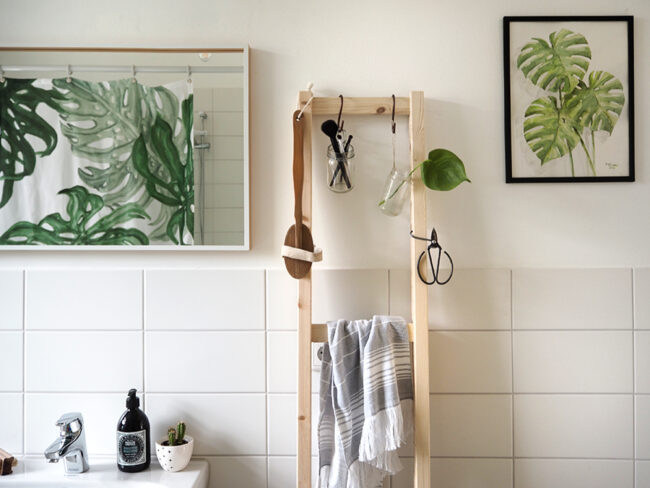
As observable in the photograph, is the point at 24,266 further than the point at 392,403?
Yes

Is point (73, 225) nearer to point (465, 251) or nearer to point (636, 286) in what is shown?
point (465, 251)

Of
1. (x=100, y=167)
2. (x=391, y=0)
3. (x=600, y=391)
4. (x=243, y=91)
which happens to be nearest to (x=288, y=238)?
(x=243, y=91)

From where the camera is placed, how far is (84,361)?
1.24 meters

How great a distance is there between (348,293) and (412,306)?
162 mm

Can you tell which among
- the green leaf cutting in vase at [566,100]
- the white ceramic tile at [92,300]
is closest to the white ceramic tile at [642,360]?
the green leaf cutting in vase at [566,100]

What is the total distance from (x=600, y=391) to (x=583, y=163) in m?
0.58

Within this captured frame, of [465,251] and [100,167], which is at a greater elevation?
[100,167]

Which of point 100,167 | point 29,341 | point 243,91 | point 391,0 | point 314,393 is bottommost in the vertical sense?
point 314,393

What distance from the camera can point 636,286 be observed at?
1.22 meters

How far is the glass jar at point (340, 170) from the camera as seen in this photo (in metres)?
1.17

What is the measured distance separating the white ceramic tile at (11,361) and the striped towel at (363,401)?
784 millimetres

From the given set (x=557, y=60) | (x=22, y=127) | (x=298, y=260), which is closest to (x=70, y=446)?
(x=298, y=260)

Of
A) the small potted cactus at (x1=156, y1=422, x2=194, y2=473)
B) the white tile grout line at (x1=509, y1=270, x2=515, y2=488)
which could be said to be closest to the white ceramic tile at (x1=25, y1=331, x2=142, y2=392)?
the small potted cactus at (x1=156, y1=422, x2=194, y2=473)

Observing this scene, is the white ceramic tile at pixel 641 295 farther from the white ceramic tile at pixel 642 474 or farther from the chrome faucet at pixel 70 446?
the chrome faucet at pixel 70 446
